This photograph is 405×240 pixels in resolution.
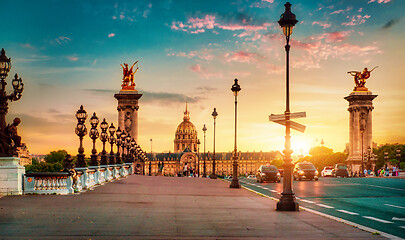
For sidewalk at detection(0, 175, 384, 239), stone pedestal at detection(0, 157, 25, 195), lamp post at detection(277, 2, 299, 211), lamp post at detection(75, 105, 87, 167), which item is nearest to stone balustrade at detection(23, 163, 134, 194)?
lamp post at detection(75, 105, 87, 167)

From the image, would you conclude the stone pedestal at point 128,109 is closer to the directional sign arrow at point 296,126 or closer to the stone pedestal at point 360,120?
the stone pedestal at point 360,120

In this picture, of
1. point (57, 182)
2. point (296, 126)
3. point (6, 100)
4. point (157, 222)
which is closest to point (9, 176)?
point (57, 182)

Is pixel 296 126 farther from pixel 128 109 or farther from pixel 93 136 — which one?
pixel 128 109

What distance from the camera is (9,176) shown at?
68.8 feet

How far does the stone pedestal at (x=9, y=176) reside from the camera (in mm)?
20828

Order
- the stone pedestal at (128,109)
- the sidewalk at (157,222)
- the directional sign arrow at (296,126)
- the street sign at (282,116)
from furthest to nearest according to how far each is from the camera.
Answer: the stone pedestal at (128,109), the street sign at (282,116), the directional sign arrow at (296,126), the sidewalk at (157,222)

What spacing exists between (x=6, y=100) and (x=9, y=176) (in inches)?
145

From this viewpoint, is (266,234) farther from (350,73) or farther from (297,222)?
(350,73)

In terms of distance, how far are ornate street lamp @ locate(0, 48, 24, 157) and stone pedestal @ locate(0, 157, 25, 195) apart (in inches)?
18.2

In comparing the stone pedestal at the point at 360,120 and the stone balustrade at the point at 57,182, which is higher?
the stone pedestal at the point at 360,120

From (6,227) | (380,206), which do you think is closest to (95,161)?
(380,206)

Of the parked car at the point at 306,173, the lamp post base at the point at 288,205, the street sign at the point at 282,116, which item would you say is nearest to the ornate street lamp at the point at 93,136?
the street sign at the point at 282,116

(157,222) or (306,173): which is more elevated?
(157,222)

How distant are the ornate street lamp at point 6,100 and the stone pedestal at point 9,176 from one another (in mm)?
462
